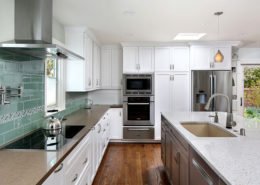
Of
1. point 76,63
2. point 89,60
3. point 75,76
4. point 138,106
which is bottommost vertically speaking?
point 138,106

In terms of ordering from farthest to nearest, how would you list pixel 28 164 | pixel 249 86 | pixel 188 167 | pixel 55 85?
pixel 249 86
pixel 55 85
pixel 188 167
pixel 28 164

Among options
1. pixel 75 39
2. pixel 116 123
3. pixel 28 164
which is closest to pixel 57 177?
pixel 28 164

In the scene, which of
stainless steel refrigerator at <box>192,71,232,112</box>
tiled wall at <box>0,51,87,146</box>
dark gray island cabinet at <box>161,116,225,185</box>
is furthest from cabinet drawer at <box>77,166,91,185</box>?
stainless steel refrigerator at <box>192,71,232,112</box>

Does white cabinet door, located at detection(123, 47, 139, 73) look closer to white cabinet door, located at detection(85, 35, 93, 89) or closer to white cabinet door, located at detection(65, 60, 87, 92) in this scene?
white cabinet door, located at detection(85, 35, 93, 89)

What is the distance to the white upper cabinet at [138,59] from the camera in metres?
4.99

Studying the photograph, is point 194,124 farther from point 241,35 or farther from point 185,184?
point 241,35

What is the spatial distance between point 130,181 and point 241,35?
138 inches

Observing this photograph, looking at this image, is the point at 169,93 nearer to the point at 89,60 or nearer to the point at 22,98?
the point at 89,60

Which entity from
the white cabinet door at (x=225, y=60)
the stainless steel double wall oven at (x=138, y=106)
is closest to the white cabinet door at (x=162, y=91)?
the stainless steel double wall oven at (x=138, y=106)

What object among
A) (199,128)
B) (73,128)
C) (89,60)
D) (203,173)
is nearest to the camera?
(203,173)

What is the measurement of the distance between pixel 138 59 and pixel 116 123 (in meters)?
1.60

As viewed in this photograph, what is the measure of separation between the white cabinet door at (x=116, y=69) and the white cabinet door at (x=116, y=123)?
0.72m

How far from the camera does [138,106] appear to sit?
4945mm

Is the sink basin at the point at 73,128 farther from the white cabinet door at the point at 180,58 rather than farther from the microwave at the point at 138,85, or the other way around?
the white cabinet door at the point at 180,58
